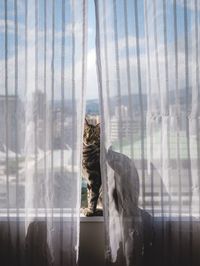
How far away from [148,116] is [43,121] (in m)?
0.43

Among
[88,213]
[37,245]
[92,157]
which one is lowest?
[37,245]

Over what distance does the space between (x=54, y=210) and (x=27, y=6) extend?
2.81 feet

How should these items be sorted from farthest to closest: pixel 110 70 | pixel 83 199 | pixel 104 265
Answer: pixel 83 199
pixel 104 265
pixel 110 70

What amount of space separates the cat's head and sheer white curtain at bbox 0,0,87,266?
13cm

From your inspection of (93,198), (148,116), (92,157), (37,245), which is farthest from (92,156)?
(37,245)

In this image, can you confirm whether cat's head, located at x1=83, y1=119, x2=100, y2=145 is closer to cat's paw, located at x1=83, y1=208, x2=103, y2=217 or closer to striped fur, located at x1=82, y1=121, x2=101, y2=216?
striped fur, located at x1=82, y1=121, x2=101, y2=216

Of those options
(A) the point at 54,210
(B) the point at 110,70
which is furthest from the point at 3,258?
(B) the point at 110,70

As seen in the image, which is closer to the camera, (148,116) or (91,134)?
(148,116)

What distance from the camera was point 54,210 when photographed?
4.80 ft

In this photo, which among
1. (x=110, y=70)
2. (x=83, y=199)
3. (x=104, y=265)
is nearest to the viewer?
(x=110, y=70)

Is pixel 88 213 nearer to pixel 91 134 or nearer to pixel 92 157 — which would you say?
pixel 92 157

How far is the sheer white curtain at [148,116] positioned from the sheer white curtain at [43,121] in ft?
0.39

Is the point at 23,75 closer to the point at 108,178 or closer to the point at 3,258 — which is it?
the point at 108,178

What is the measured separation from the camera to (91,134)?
5.15 feet
